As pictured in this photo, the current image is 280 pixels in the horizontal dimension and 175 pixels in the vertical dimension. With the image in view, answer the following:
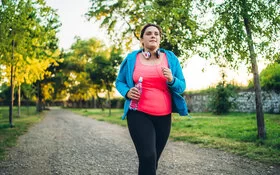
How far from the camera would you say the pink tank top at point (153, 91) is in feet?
9.45

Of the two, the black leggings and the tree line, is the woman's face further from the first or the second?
the tree line

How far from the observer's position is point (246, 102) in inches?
826

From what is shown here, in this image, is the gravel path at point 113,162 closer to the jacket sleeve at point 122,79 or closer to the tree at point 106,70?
the jacket sleeve at point 122,79

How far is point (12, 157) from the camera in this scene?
651 cm

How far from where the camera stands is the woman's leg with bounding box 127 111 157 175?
2.69 m

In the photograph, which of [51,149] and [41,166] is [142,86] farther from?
[51,149]

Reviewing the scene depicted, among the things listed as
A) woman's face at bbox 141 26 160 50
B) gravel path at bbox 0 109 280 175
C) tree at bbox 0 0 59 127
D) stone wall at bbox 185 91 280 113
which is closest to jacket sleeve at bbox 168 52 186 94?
woman's face at bbox 141 26 160 50

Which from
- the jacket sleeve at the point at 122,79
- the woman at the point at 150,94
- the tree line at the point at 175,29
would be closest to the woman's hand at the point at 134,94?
the woman at the point at 150,94

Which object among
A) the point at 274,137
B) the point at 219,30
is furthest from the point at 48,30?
the point at 274,137

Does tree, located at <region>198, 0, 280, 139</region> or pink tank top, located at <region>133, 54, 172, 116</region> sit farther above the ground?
tree, located at <region>198, 0, 280, 139</region>

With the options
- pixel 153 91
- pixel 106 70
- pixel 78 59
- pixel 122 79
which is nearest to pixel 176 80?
pixel 153 91

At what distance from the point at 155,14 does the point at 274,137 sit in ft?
20.0

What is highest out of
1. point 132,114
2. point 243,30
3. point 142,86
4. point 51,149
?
point 243,30

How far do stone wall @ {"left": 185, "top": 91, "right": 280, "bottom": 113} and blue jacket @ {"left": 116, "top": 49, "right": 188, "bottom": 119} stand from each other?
17101 mm
